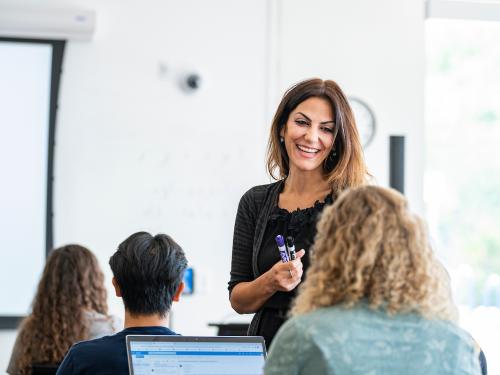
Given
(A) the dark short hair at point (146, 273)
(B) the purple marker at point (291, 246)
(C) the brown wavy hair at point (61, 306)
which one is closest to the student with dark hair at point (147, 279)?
(A) the dark short hair at point (146, 273)

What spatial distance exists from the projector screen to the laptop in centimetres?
330

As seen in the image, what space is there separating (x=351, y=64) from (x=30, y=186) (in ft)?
6.71

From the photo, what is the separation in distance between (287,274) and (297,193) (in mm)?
318

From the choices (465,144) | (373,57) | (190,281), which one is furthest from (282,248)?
(465,144)

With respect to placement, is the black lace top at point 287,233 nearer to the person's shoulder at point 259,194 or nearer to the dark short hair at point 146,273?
the person's shoulder at point 259,194

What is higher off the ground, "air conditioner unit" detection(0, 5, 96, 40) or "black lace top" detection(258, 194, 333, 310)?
"air conditioner unit" detection(0, 5, 96, 40)

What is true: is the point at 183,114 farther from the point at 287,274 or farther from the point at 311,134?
the point at 287,274

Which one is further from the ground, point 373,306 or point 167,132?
point 167,132

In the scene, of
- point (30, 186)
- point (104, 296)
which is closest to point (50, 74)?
point (30, 186)

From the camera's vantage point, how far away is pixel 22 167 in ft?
16.7

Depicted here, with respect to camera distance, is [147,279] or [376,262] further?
[147,279]

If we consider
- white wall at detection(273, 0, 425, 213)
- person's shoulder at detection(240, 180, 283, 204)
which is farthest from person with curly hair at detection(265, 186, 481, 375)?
white wall at detection(273, 0, 425, 213)

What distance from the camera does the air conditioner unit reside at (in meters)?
5.00

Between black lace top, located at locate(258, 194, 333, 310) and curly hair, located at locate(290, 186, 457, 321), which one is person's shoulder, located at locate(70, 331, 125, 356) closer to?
black lace top, located at locate(258, 194, 333, 310)
